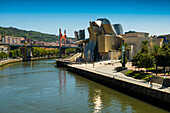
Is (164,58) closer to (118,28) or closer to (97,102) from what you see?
(97,102)

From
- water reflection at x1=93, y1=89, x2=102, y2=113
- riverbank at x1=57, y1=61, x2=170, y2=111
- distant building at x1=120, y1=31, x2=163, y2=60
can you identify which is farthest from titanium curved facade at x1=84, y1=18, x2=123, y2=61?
water reflection at x1=93, y1=89, x2=102, y2=113

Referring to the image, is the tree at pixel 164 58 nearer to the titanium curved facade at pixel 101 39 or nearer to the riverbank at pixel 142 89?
the riverbank at pixel 142 89

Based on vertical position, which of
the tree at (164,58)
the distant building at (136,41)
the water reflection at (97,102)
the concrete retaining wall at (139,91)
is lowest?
the water reflection at (97,102)

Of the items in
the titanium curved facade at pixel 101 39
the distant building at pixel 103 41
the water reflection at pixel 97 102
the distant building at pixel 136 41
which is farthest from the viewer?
the titanium curved facade at pixel 101 39

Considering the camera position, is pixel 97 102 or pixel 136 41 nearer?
pixel 97 102

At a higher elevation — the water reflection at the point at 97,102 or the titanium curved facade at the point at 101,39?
the titanium curved facade at the point at 101,39

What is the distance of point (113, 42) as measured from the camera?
72812 mm

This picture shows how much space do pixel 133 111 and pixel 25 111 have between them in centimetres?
1113

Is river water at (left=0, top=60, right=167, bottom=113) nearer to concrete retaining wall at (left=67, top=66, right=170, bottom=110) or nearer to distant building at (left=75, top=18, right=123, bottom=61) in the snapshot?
concrete retaining wall at (left=67, top=66, right=170, bottom=110)

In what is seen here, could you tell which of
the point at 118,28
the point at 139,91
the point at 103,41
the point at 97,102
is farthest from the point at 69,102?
the point at 118,28

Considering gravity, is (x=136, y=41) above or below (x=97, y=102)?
above

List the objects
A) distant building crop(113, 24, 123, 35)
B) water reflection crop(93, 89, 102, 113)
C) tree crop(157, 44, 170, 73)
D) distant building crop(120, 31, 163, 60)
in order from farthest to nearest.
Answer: distant building crop(113, 24, 123, 35) < distant building crop(120, 31, 163, 60) < tree crop(157, 44, 170, 73) < water reflection crop(93, 89, 102, 113)

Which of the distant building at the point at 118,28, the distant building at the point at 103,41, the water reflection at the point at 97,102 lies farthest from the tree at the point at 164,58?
the distant building at the point at 118,28

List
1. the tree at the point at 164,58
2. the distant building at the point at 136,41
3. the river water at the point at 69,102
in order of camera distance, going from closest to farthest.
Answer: the river water at the point at 69,102
the tree at the point at 164,58
the distant building at the point at 136,41
